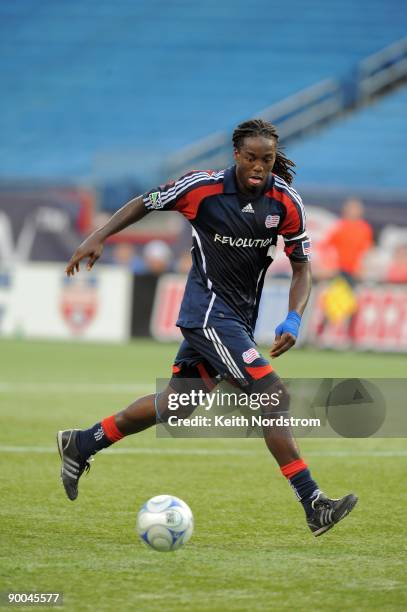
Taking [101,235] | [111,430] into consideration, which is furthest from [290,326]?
[111,430]

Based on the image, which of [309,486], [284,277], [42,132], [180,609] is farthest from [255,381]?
[42,132]

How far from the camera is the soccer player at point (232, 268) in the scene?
5719 millimetres

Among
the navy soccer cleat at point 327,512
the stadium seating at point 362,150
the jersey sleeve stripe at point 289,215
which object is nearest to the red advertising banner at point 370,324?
the stadium seating at point 362,150

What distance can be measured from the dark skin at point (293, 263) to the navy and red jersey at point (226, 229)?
0.08 metres

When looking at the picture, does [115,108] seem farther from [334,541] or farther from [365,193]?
[334,541]

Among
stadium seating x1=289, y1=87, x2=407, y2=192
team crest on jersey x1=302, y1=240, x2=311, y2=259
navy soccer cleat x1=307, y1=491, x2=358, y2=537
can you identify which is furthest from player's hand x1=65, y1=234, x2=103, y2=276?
stadium seating x1=289, y1=87, x2=407, y2=192

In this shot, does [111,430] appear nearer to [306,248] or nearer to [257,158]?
[306,248]

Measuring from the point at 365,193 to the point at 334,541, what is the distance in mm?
15478

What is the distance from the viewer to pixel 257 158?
226 inches

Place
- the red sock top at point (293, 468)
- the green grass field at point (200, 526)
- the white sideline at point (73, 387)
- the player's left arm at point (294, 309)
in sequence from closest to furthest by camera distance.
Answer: the green grass field at point (200, 526)
the red sock top at point (293, 468)
the player's left arm at point (294, 309)
the white sideline at point (73, 387)

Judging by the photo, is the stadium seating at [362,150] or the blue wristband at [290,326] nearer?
the blue wristband at [290,326]

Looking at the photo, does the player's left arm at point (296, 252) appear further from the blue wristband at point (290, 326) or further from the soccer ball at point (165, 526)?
the soccer ball at point (165, 526)

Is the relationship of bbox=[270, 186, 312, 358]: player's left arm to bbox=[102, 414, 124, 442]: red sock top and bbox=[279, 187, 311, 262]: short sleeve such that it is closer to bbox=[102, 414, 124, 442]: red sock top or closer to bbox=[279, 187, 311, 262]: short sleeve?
bbox=[279, 187, 311, 262]: short sleeve

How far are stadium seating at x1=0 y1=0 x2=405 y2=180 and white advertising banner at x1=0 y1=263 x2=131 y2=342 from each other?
288 inches
